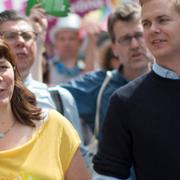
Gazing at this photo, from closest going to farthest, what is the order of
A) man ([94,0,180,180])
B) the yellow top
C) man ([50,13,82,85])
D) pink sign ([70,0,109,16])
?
the yellow top
man ([94,0,180,180])
pink sign ([70,0,109,16])
man ([50,13,82,85])

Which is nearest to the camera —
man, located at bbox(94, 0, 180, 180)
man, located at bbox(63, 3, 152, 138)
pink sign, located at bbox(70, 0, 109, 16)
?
man, located at bbox(94, 0, 180, 180)

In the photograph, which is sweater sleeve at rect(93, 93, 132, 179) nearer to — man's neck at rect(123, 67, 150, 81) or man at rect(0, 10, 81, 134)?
man at rect(0, 10, 81, 134)

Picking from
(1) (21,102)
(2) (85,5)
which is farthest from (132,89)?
(2) (85,5)

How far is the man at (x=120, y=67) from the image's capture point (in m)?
4.56

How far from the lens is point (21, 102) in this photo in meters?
3.28

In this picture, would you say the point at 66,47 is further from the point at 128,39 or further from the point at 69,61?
the point at 128,39

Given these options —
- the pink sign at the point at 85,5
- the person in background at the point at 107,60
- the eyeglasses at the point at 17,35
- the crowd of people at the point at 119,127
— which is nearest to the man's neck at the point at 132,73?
the eyeglasses at the point at 17,35

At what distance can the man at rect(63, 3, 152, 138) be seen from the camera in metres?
4.56

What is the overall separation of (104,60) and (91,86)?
1001 mm

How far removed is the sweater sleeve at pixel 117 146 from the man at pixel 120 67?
116 cm

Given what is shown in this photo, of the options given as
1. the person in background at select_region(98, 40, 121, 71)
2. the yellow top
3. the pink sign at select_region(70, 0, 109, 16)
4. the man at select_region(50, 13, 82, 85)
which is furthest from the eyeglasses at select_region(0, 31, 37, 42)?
the man at select_region(50, 13, 82, 85)

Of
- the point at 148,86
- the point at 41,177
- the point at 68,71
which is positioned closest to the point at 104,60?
the point at 68,71

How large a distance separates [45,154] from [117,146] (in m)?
0.40

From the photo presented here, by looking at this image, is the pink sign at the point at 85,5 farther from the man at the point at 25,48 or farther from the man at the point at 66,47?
the man at the point at 25,48
